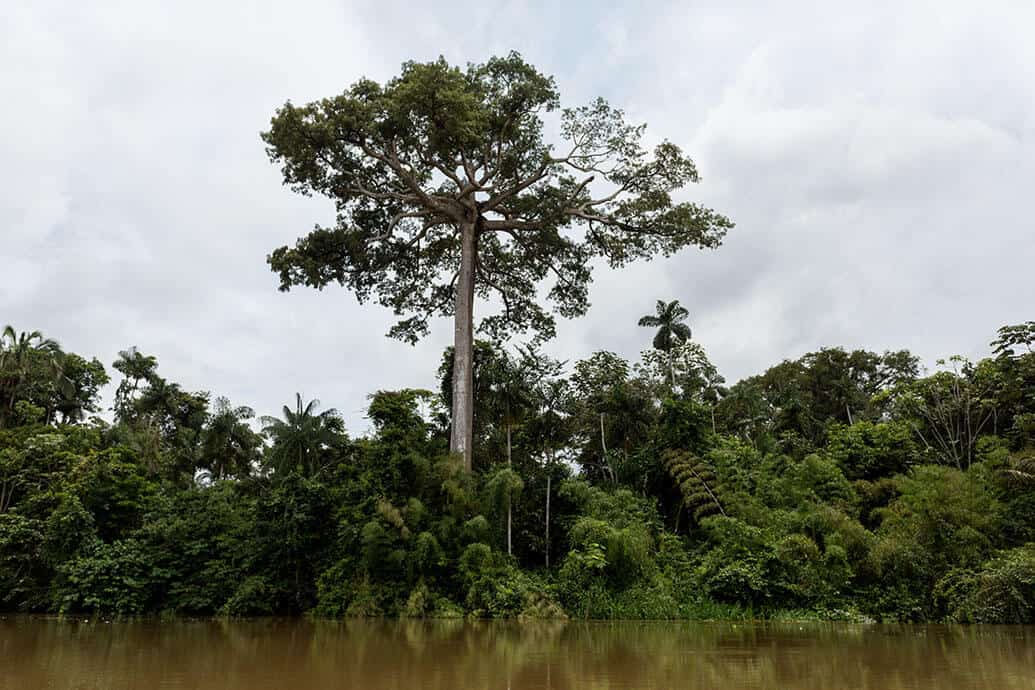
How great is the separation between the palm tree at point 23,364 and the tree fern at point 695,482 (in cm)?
2252

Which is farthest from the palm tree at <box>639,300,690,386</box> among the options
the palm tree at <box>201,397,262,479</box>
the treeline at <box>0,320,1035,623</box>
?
A: the palm tree at <box>201,397,262,479</box>

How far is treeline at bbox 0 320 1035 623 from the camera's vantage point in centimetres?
1366

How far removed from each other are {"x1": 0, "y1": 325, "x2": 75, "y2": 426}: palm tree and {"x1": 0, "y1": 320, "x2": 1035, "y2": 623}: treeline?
17.5 ft

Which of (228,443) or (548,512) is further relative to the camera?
(228,443)

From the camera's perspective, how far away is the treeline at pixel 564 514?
1366 centimetres

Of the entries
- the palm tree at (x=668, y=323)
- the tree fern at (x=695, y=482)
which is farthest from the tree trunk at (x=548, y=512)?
the palm tree at (x=668, y=323)

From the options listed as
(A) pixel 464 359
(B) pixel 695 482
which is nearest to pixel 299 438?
(A) pixel 464 359

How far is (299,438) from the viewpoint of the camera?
2064 centimetres

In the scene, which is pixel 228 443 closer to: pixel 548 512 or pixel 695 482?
pixel 548 512

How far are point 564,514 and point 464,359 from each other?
458 cm

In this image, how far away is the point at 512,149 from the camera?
18.1m

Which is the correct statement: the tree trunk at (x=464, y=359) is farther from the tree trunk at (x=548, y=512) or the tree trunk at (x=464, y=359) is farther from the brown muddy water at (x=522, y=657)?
the brown muddy water at (x=522, y=657)

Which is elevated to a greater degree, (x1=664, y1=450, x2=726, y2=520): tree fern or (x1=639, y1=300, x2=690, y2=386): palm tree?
(x1=639, y1=300, x2=690, y2=386): palm tree

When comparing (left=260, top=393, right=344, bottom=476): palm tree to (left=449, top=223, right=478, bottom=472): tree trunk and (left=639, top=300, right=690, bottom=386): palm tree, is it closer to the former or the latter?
(left=449, top=223, right=478, bottom=472): tree trunk
